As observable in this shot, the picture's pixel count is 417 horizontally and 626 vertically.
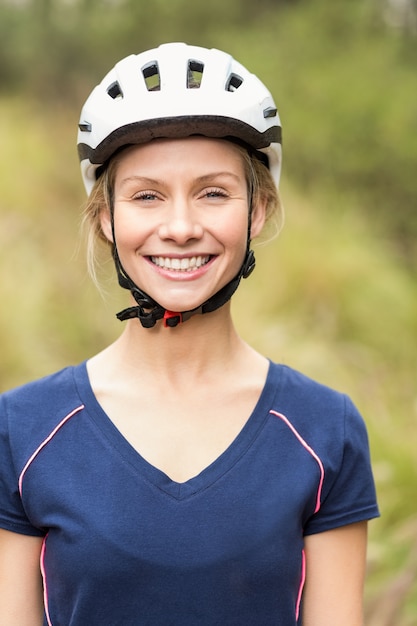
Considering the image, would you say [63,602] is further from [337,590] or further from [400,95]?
[400,95]

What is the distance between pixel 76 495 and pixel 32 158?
8.34m

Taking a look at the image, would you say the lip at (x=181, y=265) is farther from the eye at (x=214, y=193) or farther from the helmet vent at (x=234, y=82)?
the helmet vent at (x=234, y=82)

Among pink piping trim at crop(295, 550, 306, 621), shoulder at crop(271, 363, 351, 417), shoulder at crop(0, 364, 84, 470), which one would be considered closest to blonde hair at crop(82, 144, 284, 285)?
shoulder at crop(0, 364, 84, 470)

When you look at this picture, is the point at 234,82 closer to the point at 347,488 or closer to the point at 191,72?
the point at 191,72

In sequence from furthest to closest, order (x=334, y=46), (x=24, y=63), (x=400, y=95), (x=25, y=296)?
1. (x=24, y=63)
2. (x=334, y=46)
3. (x=400, y=95)
4. (x=25, y=296)

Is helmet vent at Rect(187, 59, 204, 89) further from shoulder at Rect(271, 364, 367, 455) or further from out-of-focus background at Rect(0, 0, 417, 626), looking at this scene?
out-of-focus background at Rect(0, 0, 417, 626)

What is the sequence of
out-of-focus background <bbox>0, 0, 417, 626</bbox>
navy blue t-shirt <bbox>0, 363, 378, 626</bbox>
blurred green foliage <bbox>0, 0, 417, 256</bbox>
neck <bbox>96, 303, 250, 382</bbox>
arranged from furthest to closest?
blurred green foliage <bbox>0, 0, 417, 256</bbox>
out-of-focus background <bbox>0, 0, 417, 626</bbox>
neck <bbox>96, 303, 250, 382</bbox>
navy blue t-shirt <bbox>0, 363, 378, 626</bbox>

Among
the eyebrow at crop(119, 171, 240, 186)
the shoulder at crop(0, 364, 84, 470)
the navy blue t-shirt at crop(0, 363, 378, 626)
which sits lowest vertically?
the navy blue t-shirt at crop(0, 363, 378, 626)

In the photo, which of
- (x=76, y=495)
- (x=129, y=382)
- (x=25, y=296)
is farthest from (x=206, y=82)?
(x=25, y=296)

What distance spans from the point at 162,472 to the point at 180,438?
0.15m

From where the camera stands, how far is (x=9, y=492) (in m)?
2.82

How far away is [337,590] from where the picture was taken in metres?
2.92

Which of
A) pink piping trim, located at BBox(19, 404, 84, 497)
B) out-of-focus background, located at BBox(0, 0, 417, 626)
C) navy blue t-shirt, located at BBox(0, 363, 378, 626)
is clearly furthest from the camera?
out-of-focus background, located at BBox(0, 0, 417, 626)

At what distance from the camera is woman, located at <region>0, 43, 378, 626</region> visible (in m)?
2.69
